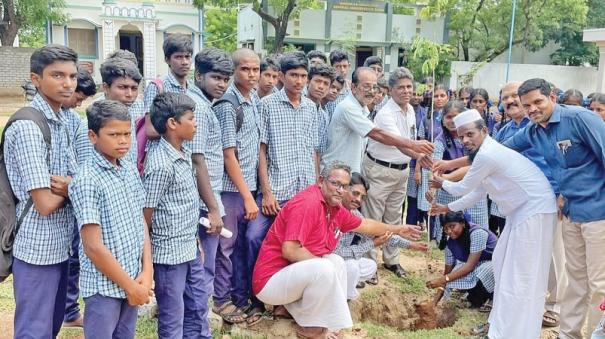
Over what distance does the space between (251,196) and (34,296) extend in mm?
1586

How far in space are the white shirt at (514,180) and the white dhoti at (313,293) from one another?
131 centimetres

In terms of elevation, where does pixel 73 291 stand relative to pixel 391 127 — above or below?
below

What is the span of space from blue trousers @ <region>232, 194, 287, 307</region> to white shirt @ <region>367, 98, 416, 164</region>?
1336 mm

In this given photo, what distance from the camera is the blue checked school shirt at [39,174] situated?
2480 millimetres

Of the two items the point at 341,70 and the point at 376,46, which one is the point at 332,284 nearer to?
the point at 341,70

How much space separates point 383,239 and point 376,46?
21.4m

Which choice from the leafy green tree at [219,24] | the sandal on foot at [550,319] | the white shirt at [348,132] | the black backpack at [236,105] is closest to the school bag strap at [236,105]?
the black backpack at [236,105]

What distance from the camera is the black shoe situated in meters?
5.40

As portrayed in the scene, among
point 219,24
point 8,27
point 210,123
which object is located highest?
point 219,24

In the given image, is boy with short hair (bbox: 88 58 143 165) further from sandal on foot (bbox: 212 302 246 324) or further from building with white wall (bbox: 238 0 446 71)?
building with white wall (bbox: 238 0 446 71)

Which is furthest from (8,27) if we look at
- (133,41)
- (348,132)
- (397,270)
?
(397,270)

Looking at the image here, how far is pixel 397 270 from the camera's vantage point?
5465 mm

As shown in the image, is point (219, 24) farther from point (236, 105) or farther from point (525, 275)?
point (525, 275)

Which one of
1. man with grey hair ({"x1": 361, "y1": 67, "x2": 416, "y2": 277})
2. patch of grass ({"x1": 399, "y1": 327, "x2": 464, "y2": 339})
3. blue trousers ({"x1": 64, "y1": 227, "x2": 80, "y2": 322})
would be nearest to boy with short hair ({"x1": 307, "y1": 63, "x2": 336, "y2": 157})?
man with grey hair ({"x1": 361, "y1": 67, "x2": 416, "y2": 277})
